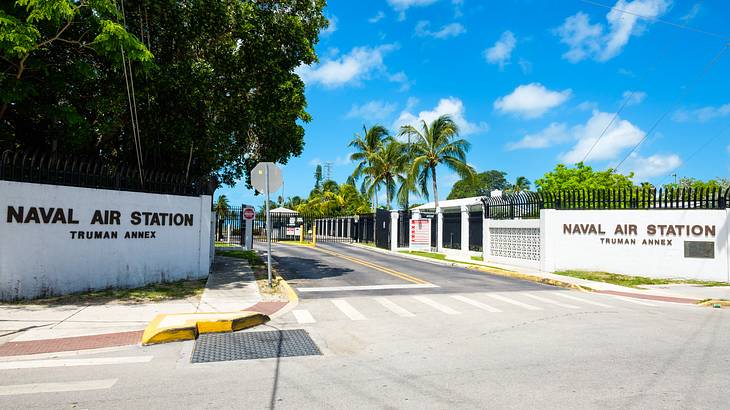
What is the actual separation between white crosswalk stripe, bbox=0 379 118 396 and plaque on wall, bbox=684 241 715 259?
16.9m

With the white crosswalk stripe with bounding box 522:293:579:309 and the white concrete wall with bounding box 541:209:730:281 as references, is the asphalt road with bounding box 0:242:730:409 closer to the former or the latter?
the white crosswalk stripe with bounding box 522:293:579:309

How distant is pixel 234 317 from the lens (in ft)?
26.0

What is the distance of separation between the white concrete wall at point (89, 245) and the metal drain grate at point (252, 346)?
502 cm

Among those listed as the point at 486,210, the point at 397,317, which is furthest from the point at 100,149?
the point at 486,210

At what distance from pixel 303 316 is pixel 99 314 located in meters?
3.75

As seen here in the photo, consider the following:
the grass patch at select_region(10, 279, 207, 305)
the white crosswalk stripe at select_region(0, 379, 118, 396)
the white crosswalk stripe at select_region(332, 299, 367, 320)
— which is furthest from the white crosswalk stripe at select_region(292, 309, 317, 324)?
the white crosswalk stripe at select_region(0, 379, 118, 396)

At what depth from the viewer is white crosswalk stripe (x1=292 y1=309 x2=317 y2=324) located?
860 cm

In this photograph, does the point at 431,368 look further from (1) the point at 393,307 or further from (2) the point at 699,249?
(2) the point at 699,249

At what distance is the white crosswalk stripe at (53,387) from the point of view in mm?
4840

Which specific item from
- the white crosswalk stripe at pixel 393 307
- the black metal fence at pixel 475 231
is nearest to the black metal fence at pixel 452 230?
the black metal fence at pixel 475 231

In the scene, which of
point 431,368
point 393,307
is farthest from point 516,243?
point 431,368

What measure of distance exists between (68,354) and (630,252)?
16.5 m

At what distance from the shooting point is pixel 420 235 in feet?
96.2

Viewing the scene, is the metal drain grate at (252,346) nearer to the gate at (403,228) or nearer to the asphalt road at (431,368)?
Result: the asphalt road at (431,368)
